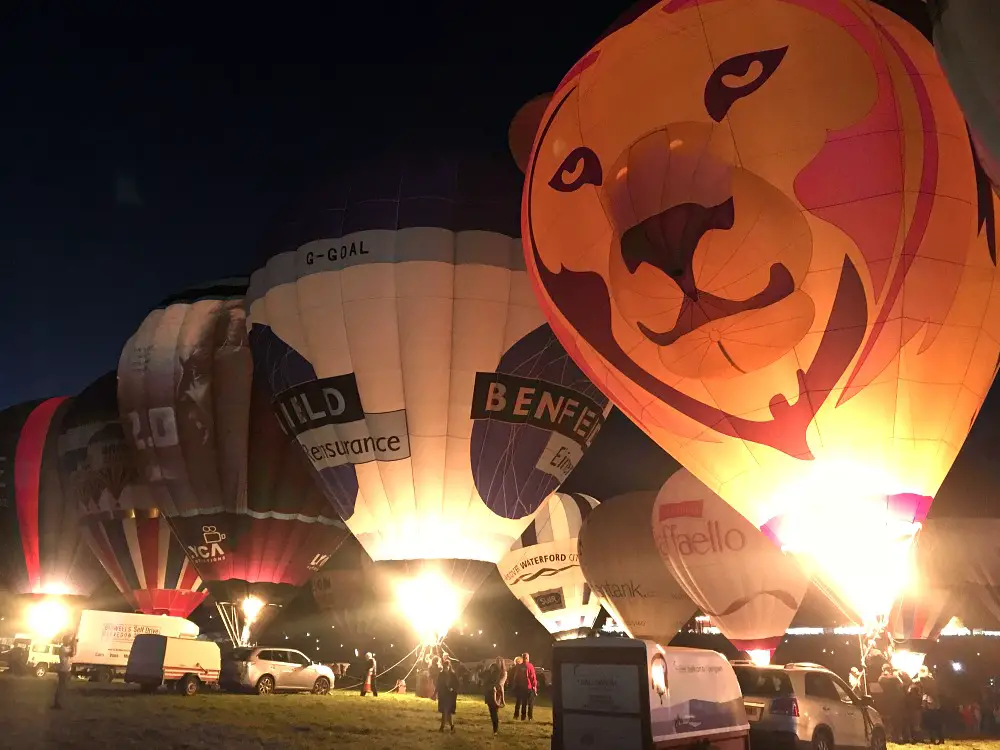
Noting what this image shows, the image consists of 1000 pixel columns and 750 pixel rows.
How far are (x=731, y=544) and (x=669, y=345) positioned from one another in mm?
8738

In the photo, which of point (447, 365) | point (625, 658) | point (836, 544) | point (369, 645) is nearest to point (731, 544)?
point (447, 365)

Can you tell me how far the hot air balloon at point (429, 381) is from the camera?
14719 mm

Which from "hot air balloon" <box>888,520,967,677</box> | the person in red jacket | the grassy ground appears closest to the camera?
the grassy ground

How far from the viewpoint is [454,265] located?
14906 millimetres

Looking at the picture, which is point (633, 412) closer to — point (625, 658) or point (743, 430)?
point (743, 430)

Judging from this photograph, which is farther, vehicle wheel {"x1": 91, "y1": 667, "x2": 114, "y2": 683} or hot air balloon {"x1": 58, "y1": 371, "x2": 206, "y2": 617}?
hot air balloon {"x1": 58, "y1": 371, "x2": 206, "y2": 617}

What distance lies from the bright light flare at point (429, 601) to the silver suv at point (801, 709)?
19.9 feet

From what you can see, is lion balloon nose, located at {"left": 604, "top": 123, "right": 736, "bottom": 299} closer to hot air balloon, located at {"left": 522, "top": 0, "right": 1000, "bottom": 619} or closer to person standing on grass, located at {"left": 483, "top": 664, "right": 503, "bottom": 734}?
hot air balloon, located at {"left": 522, "top": 0, "right": 1000, "bottom": 619}

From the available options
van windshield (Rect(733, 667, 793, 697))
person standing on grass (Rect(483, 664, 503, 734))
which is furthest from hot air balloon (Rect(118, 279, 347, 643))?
van windshield (Rect(733, 667, 793, 697))

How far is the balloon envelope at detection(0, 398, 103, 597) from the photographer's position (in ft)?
89.2

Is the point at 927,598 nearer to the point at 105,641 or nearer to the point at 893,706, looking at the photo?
the point at 893,706

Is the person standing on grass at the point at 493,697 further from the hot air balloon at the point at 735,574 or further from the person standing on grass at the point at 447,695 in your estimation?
the hot air balloon at the point at 735,574

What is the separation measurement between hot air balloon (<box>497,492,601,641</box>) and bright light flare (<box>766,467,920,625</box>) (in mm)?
14745

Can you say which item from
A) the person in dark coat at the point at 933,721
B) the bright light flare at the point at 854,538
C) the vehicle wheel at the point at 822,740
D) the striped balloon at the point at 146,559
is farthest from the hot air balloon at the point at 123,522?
the bright light flare at the point at 854,538
